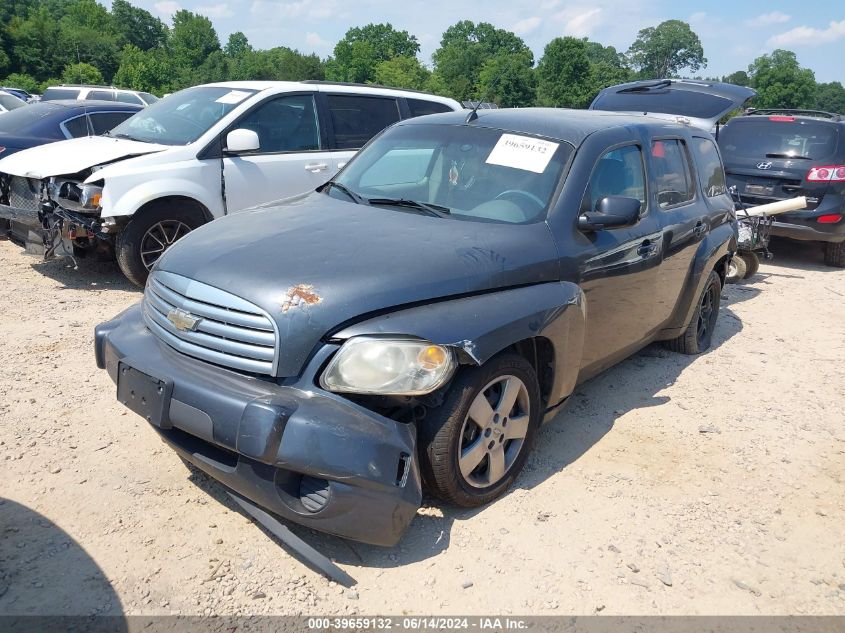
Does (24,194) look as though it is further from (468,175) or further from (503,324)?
(503,324)

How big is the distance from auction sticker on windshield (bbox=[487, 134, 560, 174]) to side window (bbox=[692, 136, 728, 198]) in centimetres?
191

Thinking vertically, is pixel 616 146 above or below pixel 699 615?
above

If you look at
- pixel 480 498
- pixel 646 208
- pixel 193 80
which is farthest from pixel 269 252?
pixel 193 80

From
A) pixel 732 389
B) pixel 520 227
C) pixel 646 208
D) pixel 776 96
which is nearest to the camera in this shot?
pixel 520 227

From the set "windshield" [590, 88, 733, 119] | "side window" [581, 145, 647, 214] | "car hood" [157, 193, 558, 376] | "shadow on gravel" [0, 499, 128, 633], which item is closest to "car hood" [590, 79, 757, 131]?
"windshield" [590, 88, 733, 119]

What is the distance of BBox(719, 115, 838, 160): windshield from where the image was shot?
9.02 m

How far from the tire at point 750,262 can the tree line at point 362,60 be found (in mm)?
37532

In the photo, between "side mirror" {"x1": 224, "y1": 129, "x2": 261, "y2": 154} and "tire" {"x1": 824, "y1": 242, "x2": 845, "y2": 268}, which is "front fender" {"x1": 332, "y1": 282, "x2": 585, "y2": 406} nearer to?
"side mirror" {"x1": 224, "y1": 129, "x2": 261, "y2": 154}

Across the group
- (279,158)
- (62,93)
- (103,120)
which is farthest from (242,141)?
(62,93)

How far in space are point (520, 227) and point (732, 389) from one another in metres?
2.52

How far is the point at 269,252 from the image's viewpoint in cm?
307

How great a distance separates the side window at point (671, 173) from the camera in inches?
181

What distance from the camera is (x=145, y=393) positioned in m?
2.91

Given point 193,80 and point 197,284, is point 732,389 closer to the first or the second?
point 197,284
